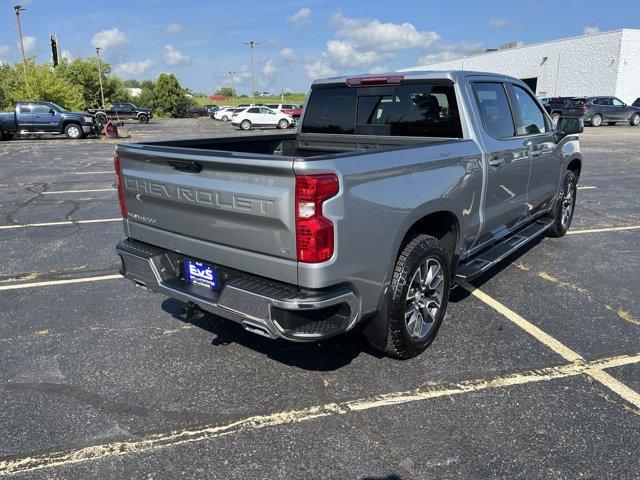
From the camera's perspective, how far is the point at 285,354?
146 inches

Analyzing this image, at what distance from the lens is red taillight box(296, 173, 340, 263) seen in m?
2.59

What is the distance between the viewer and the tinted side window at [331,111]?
4719 mm

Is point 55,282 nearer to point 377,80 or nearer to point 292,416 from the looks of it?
point 292,416

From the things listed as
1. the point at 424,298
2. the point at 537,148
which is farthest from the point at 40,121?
the point at 424,298

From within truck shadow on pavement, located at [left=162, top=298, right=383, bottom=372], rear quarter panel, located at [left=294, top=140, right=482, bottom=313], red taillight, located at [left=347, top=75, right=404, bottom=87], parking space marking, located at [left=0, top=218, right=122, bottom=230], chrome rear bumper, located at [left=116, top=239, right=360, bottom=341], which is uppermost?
red taillight, located at [left=347, top=75, right=404, bottom=87]

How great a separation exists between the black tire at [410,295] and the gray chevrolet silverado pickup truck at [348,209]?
11 millimetres

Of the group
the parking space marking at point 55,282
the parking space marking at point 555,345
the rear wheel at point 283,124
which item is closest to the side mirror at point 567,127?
the parking space marking at point 555,345

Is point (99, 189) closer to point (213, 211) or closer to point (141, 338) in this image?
point (141, 338)

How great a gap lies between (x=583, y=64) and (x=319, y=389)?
48721 millimetres

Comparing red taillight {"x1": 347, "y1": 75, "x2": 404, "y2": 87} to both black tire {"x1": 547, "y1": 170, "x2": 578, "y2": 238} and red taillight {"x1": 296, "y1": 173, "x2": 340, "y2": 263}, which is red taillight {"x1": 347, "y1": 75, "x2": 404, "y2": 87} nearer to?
red taillight {"x1": 296, "y1": 173, "x2": 340, "y2": 263}

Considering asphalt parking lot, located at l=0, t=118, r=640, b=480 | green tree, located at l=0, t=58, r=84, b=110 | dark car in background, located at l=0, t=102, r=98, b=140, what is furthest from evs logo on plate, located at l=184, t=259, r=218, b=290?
green tree, located at l=0, t=58, r=84, b=110

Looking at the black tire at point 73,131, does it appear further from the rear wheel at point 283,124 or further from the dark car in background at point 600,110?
the dark car in background at point 600,110

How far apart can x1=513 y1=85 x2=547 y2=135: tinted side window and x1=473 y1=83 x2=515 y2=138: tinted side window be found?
278mm

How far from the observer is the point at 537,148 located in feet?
16.9
